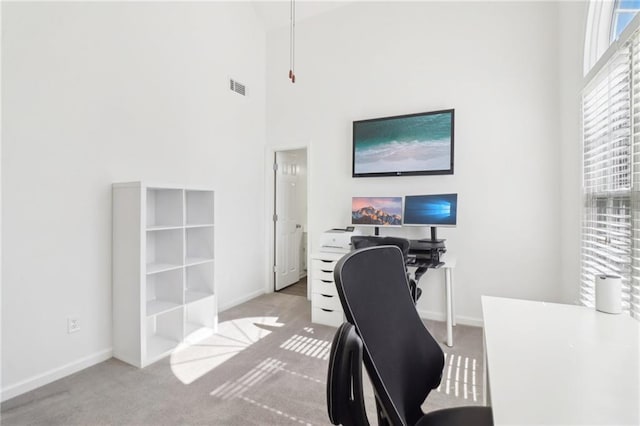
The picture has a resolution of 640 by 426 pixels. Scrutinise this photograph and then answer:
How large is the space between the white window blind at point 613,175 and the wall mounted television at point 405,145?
1.15 meters

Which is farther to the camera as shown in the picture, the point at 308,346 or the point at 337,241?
the point at 337,241

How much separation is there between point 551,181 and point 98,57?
3.92 meters

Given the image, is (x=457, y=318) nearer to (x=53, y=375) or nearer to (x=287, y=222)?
(x=287, y=222)

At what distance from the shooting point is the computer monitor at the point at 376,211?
3291mm

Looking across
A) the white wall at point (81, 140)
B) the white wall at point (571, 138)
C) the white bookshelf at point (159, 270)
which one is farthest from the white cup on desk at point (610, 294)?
the white wall at point (81, 140)

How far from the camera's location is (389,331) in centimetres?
96

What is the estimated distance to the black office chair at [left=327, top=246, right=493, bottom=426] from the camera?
0.79 m

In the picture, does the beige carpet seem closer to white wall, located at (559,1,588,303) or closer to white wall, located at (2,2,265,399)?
white wall, located at (2,2,265,399)

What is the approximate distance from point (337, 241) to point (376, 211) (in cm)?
53

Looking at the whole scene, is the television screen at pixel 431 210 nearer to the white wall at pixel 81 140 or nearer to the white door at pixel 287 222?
the white door at pixel 287 222

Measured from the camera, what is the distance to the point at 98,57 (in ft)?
7.98

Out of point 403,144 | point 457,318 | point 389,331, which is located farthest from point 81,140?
point 457,318

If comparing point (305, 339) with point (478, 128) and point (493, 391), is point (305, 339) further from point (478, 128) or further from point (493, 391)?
point (478, 128)

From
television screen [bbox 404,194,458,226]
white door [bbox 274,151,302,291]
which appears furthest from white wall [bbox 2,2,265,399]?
television screen [bbox 404,194,458,226]
